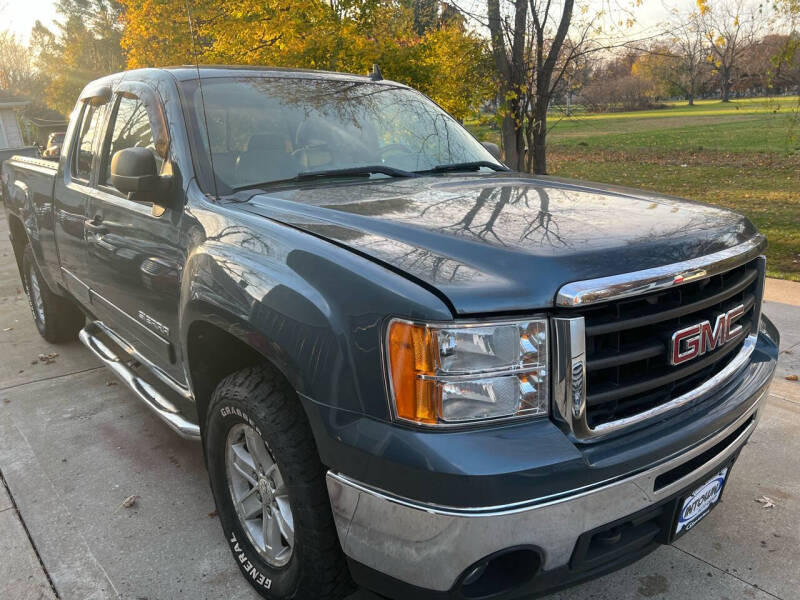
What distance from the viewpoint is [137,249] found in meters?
3.09

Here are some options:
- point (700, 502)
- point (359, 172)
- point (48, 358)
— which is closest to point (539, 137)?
point (48, 358)

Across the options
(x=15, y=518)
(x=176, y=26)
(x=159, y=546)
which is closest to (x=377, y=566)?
(x=159, y=546)

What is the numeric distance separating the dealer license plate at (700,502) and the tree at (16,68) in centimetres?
6093

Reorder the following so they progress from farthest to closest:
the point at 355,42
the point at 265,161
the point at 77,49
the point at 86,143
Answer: the point at 77,49
the point at 355,42
the point at 86,143
the point at 265,161

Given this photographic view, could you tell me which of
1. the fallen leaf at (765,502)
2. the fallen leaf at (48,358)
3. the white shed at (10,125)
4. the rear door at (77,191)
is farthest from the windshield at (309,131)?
the white shed at (10,125)

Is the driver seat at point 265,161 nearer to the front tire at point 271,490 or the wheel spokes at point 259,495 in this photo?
the front tire at point 271,490

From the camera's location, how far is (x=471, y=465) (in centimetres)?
168

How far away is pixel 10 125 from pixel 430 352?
1464 inches

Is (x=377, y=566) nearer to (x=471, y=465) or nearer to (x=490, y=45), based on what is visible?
(x=471, y=465)

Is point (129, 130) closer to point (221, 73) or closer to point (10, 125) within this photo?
point (221, 73)

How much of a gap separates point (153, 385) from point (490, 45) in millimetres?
6904

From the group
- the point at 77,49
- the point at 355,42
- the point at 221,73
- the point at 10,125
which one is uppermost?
→ the point at 77,49

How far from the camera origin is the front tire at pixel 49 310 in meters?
5.34

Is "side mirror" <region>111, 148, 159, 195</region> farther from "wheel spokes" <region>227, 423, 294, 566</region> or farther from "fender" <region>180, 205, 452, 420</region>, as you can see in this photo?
"wheel spokes" <region>227, 423, 294, 566</region>
